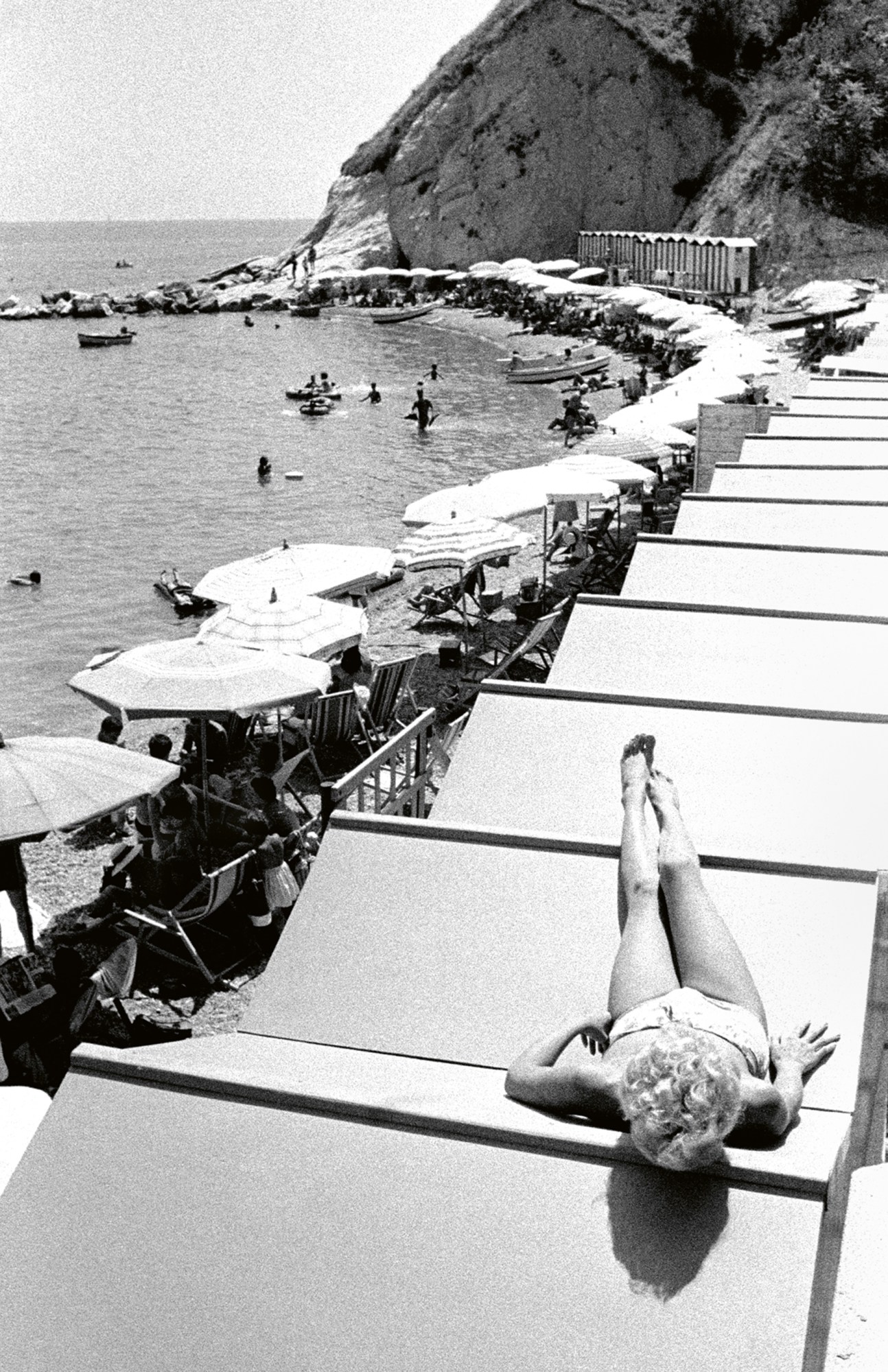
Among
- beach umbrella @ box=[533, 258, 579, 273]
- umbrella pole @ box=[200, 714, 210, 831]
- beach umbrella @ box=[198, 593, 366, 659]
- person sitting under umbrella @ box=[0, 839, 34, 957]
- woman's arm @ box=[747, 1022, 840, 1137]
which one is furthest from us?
beach umbrella @ box=[533, 258, 579, 273]

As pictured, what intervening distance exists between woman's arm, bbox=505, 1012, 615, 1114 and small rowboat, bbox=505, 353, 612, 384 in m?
40.5

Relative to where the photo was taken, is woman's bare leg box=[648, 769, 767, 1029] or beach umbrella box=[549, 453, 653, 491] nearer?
woman's bare leg box=[648, 769, 767, 1029]

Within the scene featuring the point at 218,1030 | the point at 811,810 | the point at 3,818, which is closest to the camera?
the point at 811,810

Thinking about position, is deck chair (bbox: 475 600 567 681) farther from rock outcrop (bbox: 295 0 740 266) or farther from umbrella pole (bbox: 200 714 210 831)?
rock outcrop (bbox: 295 0 740 266)

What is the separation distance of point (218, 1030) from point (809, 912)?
4408mm

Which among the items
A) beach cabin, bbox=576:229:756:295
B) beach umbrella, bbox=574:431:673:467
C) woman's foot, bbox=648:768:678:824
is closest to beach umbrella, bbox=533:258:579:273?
beach cabin, bbox=576:229:756:295

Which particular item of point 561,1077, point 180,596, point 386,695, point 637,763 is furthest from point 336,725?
point 180,596

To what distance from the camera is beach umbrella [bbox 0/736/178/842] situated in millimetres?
7398

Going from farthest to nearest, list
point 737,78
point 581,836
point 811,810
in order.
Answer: point 737,78 → point 811,810 → point 581,836

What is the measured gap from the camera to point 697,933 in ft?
13.7

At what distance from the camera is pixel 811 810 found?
5586mm

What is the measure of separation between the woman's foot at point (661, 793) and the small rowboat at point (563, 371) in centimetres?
3885

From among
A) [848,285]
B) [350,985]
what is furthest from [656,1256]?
[848,285]

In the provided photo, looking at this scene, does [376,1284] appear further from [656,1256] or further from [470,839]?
[470,839]
